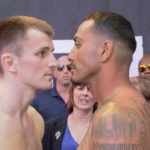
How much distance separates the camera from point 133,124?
1.75m

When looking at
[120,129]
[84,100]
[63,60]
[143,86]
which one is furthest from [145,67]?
[120,129]

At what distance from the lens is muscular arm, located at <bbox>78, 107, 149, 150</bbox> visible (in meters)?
1.71

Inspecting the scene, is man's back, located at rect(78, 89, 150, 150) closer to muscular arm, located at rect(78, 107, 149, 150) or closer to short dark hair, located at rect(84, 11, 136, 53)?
muscular arm, located at rect(78, 107, 149, 150)

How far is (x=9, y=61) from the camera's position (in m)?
2.16

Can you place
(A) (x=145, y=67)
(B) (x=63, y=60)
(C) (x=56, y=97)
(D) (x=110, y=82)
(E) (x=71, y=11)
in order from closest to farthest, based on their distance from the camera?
(D) (x=110, y=82) < (A) (x=145, y=67) < (C) (x=56, y=97) < (B) (x=63, y=60) < (E) (x=71, y=11)

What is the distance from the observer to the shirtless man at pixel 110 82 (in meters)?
1.73

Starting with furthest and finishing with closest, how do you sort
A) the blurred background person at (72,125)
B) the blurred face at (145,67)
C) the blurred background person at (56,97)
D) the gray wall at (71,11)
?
the gray wall at (71,11), the blurred background person at (56,97), the blurred face at (145,67), the blurred background person at (72,125)

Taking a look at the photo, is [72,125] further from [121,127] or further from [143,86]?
[121,127]

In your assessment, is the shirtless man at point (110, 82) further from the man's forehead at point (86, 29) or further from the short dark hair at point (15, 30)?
the short dark hair at point (15, 30)

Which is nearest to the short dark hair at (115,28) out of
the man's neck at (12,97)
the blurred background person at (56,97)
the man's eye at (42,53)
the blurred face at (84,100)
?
the man's eye at (42,53)

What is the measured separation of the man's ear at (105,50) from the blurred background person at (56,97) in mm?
1747

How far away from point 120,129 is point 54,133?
55.4 inches

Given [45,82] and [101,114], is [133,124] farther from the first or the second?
[45,82]

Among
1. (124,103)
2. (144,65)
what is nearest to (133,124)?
(124,103)
